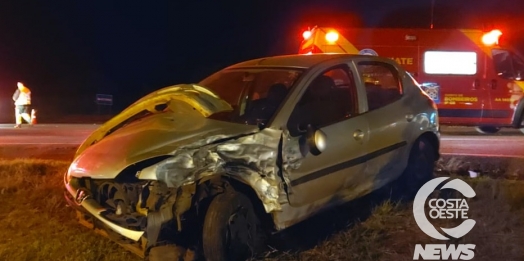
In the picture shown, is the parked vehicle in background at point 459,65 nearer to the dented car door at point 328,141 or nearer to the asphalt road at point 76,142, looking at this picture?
the asphalt road at point 76,142

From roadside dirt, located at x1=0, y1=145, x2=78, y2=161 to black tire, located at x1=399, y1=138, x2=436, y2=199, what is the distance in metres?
5.35

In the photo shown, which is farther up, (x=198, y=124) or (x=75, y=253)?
(x=198, y=124)

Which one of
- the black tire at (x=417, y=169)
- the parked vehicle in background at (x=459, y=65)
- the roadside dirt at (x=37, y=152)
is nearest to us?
the black tire at (x=417, y=169)

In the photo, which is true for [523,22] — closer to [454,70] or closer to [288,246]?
[454,70]

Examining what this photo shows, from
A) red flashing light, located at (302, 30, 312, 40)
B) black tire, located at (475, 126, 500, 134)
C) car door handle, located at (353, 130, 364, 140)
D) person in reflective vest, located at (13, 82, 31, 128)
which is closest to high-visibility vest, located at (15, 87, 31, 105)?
person in reflective vest, located at (13, 82, 31, 128)

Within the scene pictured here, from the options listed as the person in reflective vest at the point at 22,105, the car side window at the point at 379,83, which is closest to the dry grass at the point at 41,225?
the car side window at the point at 379,83

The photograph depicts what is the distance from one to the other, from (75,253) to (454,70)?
9942mm

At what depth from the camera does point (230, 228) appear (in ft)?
16.1

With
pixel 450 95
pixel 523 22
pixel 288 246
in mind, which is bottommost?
pixel 288 246

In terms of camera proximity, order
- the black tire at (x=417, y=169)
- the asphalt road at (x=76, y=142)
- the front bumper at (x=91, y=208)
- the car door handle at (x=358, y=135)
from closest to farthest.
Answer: the front bumper at (x=91, y=208)
the car door handle at (x=358, y=135)
the black tire at (x=417, y=169)
the asphalt road at (x=76, y=142)

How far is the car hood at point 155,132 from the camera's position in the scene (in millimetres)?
4828

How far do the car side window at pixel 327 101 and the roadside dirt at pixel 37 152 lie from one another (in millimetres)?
5363

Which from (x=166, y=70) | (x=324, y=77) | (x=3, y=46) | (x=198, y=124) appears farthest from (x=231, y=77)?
(x=3, y=46)

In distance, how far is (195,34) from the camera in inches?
2173
